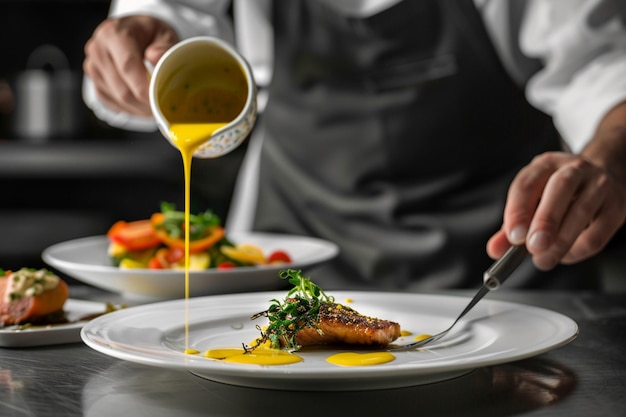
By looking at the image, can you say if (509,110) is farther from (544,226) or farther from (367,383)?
(367,383)

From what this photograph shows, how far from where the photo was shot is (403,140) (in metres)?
2.06

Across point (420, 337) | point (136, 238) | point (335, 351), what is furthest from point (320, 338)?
point (136, 238)

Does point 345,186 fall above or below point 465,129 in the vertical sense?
below

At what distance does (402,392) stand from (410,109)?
1.26 m

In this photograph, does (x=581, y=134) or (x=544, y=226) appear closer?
(x=544, y=226)

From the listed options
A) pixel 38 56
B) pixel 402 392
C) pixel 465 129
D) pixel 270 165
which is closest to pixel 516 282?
pixel 465 129

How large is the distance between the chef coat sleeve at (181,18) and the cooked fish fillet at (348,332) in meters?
1.13

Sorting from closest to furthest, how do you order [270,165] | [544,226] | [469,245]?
1. [544,226]
2. [469,245]
3. [270,165]

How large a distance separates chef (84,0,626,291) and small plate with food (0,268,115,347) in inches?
33.5

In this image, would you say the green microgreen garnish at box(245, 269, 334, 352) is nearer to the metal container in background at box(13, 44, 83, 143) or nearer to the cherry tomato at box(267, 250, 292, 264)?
the cherry tomato at box(267, 250, 292, 264)

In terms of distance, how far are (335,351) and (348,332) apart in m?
0.03

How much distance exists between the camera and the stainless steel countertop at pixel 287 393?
813 millimetres

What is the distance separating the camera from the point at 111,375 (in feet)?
3.15

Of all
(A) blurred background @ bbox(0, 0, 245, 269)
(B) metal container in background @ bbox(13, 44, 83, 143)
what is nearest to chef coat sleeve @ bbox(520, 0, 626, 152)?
(A) blurred background @ bbox(0, 0, 245, 269)
